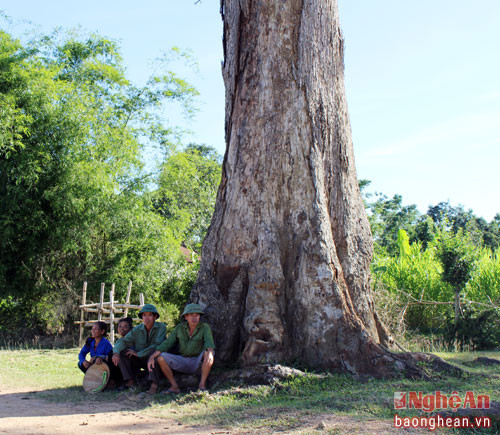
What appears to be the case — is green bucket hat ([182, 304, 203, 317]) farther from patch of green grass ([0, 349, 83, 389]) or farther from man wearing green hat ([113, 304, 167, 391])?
patch of green grass ([0, 349, 83, 389])

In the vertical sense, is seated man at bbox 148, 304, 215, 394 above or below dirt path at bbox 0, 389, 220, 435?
above

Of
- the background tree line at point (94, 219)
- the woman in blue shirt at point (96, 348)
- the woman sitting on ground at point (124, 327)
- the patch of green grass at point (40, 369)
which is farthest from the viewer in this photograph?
the background tree line at point (94, 219)

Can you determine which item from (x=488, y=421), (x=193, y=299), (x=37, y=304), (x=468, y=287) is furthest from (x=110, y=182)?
(x=488, y=421)

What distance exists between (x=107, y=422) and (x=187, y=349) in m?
1.54

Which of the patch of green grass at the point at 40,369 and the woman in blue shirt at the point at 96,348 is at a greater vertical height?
the woman in blue shirt at the point at 96,348

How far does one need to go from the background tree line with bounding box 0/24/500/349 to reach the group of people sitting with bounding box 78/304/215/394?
5451 millimetres

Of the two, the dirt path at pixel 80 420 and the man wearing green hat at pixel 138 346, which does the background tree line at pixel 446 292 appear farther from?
the dirt path at pixel 80 420

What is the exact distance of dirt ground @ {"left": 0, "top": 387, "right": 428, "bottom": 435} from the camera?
4.38 meters

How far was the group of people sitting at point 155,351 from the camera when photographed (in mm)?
6200

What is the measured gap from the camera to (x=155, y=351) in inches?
249

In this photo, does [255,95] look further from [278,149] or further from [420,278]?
[420,278]

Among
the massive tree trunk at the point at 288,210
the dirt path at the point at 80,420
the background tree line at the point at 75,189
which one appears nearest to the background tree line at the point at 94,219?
the background tree line at the point at 75,189

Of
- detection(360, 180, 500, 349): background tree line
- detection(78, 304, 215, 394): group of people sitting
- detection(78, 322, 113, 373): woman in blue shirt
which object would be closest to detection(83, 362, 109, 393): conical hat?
detection(78, 304, 215, 394): group of people sitting

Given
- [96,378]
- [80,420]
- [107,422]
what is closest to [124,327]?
[96,378]
